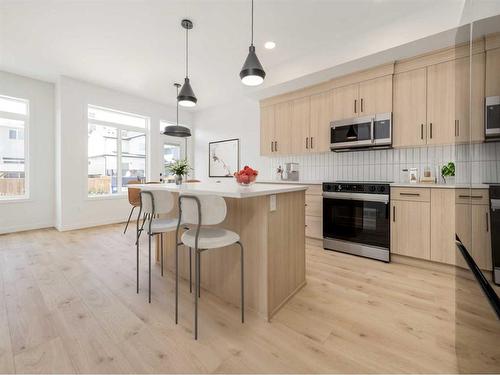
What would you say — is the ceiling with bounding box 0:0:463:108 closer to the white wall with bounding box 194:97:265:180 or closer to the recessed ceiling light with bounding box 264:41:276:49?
the recessed ceiling light with bounding box 264:41:276:49

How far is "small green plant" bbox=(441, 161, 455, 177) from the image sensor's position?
2838mm

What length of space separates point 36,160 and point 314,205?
5.20 meters

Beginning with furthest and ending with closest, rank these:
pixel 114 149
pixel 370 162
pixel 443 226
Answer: pixel 114 149
pixel 370 162
pixel 443 226

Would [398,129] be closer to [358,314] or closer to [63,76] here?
[358,314]

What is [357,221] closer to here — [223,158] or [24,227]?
[223,158]

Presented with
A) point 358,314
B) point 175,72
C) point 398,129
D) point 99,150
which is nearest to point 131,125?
point 99,150

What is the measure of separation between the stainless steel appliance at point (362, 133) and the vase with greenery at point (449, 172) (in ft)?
2.28

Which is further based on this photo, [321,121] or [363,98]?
[321,121]

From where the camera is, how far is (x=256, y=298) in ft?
5.89

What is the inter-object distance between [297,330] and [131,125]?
5505 mm

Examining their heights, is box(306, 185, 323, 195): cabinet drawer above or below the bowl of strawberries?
below

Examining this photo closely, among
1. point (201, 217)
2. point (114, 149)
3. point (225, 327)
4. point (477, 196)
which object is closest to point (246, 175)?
point (201, 217)

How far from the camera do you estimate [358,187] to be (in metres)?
3.01

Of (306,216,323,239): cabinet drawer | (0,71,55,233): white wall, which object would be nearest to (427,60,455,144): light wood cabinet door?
(306,216,323,239): cabinet drawer
